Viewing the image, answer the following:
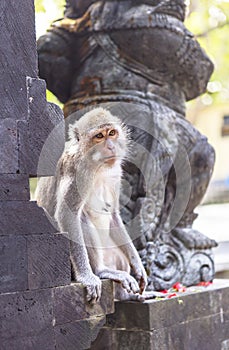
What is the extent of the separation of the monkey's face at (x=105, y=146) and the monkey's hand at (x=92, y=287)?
0.76 metres

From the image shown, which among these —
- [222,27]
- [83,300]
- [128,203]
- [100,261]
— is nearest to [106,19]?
[128,203]

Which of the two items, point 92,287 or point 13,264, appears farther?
point 92,287

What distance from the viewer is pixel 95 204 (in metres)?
4.28

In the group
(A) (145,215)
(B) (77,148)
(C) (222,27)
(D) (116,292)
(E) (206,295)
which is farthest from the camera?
(C) (222,27)

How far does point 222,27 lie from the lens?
13.3 metres

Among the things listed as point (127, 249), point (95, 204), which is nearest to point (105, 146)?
point (95, 204)

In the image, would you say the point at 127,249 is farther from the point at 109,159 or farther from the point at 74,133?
the point at 74,133

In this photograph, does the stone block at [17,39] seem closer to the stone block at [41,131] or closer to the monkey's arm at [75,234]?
the stone block at [41,131]

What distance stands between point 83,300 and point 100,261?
17.8 inches

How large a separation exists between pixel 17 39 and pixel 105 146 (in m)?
0.89

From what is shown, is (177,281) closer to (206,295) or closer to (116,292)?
(206,295)

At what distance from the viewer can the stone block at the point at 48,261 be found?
3.47 meters

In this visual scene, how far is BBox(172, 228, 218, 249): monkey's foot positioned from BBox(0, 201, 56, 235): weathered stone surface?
266 centimetres

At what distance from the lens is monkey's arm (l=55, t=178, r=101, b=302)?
12.5 feet
